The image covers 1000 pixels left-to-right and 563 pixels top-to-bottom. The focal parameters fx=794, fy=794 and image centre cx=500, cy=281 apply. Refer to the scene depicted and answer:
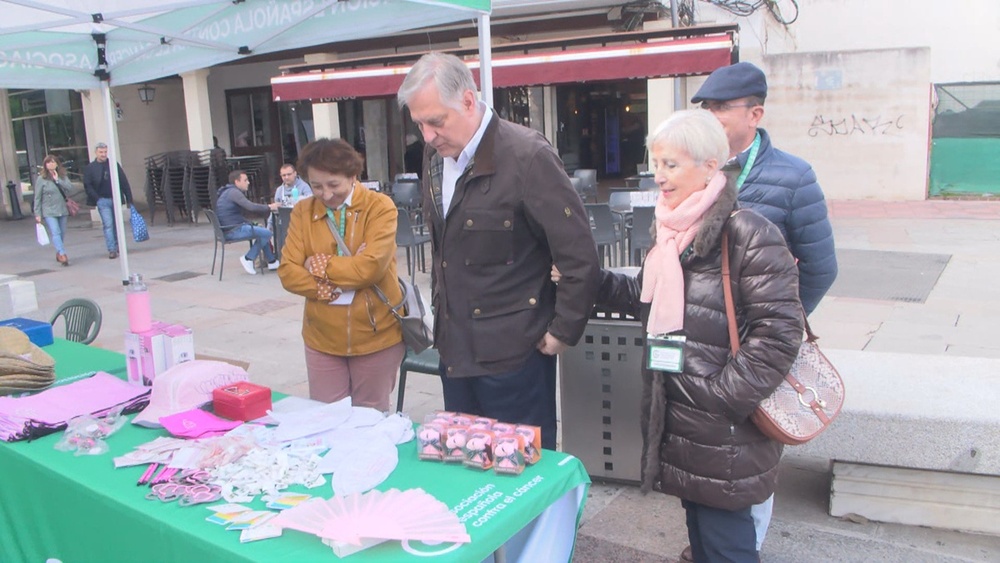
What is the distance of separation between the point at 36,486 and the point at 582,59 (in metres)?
8.68

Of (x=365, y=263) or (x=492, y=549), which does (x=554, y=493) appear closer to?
(x=492, y=549)

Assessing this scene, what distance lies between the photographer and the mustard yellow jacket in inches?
130

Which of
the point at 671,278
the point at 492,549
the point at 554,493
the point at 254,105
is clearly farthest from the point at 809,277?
the point at 254,105

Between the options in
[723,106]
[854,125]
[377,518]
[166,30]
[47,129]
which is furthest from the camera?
[47,129]

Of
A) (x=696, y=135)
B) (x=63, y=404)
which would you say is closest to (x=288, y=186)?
(x=63, y=404)

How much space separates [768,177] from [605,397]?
1.33 metres

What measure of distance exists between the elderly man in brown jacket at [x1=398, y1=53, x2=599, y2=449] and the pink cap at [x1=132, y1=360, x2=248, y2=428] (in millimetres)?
803

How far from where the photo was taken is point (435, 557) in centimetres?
174

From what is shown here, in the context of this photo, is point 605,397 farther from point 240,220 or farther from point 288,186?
point 288,186

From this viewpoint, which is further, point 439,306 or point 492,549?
point 439,306

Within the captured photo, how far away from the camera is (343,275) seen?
3.21m

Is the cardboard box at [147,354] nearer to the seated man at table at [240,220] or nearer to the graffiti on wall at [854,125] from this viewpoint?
the seated man at table at [240,220]

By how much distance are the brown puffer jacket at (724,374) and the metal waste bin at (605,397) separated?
1.02 metres

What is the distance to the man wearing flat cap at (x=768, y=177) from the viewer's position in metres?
2.63
